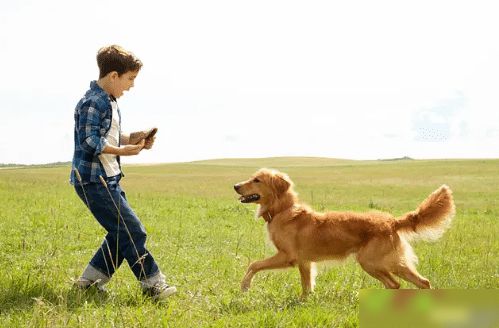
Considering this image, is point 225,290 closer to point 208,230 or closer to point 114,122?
point 114,122

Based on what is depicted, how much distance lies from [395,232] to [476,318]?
494 centimetres

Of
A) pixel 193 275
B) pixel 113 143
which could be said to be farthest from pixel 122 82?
pixel 193 275

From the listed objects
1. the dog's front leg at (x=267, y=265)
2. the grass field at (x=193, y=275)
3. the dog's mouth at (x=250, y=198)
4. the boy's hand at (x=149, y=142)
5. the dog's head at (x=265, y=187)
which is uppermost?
the boy's hand at (x=149, y=142)

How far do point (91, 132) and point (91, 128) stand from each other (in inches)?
1.5

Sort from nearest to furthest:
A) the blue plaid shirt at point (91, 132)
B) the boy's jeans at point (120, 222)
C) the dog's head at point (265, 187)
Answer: the blue plaid shirt at point (91, 132), the boy's jeans at point (120, 222), the dog's head at point (265, 187)

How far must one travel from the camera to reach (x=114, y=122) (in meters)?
5.86

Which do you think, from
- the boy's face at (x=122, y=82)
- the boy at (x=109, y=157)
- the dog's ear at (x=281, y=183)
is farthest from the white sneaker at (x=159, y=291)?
the boy's face at (x=122, y=82)

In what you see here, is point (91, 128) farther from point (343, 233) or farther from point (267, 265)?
point (343, 233)

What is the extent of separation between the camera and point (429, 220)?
6137 mm

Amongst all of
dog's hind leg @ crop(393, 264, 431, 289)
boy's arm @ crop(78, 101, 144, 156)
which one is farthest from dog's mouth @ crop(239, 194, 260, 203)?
dog's hind leg @ crop(393, 264, 431, 289)

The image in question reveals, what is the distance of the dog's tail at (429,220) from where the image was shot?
6.13 m

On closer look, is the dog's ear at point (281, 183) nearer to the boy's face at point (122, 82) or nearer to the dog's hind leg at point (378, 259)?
the dog's hind leg at point (378, 259)

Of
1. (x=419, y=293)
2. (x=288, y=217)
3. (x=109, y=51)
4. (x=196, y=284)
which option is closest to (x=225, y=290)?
(x=196, y=284)

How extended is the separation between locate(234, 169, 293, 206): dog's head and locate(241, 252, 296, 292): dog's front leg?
0.66 meters
